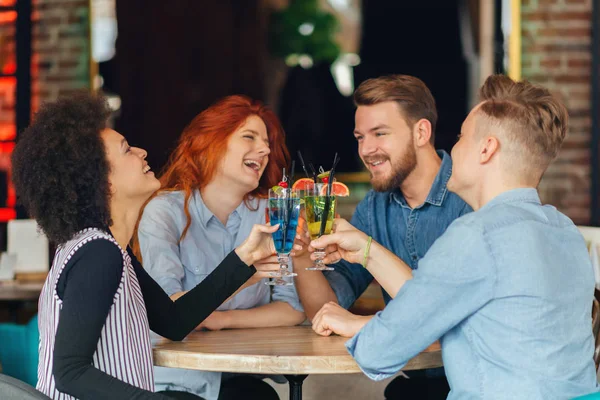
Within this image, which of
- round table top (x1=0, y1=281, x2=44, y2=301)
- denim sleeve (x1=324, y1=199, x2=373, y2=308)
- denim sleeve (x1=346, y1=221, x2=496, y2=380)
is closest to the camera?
denim sleeve (x1=346, y1=221, x2=496, y2=380)

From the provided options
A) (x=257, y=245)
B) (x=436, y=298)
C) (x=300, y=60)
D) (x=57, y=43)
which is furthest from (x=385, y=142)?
(x=57, y=43)

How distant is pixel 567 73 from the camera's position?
468 centimetres

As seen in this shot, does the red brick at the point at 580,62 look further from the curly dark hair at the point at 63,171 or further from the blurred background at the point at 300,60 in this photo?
the curly dark hair at the point at 63,171

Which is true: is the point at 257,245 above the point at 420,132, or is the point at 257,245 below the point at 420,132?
below

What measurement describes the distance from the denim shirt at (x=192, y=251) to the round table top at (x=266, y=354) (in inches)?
9.5

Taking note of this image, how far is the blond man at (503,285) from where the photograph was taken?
153 centimetres

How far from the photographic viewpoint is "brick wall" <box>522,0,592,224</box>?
183 inches

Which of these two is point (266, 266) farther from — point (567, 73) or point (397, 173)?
point (567, 73)

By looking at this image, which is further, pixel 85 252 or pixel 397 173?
pixel 397 173

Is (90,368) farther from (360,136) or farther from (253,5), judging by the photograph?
(253,5)

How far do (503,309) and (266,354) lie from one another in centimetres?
56

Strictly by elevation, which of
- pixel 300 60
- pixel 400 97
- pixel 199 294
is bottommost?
pixel 199 294

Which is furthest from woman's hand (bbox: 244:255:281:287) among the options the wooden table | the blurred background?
the blurred background

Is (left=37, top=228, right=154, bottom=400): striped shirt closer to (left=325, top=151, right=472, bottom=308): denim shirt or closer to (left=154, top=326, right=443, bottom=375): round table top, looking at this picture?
(left=154, top=326, right=443, bottom=375): round table top
